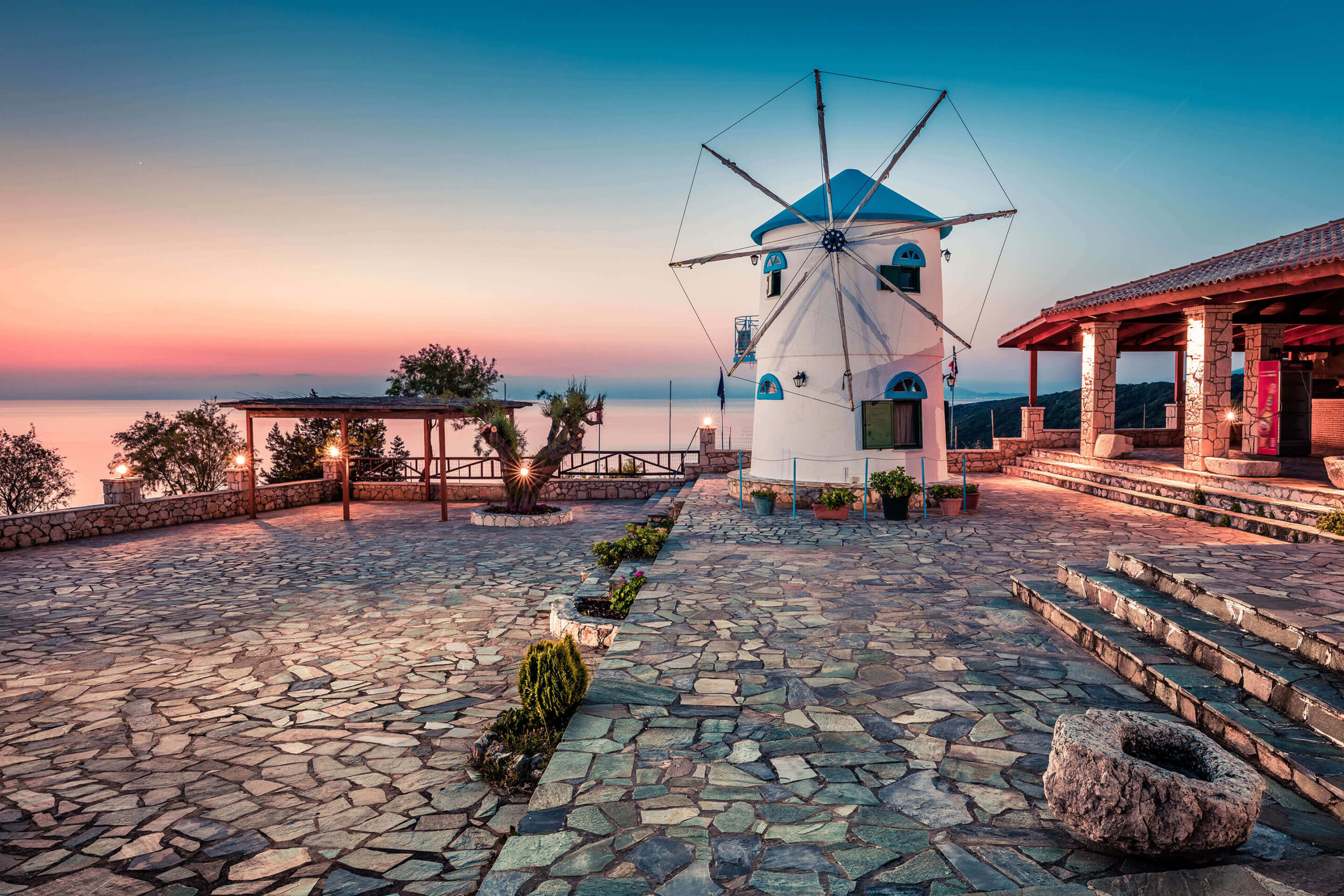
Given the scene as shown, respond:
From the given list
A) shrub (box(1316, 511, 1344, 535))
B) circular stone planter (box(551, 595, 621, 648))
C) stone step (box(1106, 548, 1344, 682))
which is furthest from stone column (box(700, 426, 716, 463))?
stone step (box(1106, 548, 1344, 682))

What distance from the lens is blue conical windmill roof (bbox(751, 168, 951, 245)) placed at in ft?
49.7

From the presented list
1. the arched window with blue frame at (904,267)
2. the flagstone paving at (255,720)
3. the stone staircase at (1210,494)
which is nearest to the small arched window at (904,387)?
the arched window with blue frame at (904,267)

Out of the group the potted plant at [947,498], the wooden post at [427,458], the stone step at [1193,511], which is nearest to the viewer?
the stone step at [1193,511]

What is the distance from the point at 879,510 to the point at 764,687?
10.0 m

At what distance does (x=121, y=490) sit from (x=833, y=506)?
15346mm

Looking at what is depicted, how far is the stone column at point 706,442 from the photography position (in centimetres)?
2148

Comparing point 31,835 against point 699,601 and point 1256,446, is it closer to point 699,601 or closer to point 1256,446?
point 699,601

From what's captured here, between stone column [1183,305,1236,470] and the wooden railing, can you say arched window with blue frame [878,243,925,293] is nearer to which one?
stone column [1183,305,1236,470]

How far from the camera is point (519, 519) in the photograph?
16391mm

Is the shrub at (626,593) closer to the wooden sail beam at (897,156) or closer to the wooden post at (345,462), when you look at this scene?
the wooden sail beam at (897,156)

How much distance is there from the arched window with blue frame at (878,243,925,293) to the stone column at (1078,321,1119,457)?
542cm

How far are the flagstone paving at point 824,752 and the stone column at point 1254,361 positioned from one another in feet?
33.3

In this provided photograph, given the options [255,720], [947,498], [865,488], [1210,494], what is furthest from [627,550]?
[1210,494]

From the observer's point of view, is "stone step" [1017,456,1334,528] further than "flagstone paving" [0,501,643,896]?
Yes
